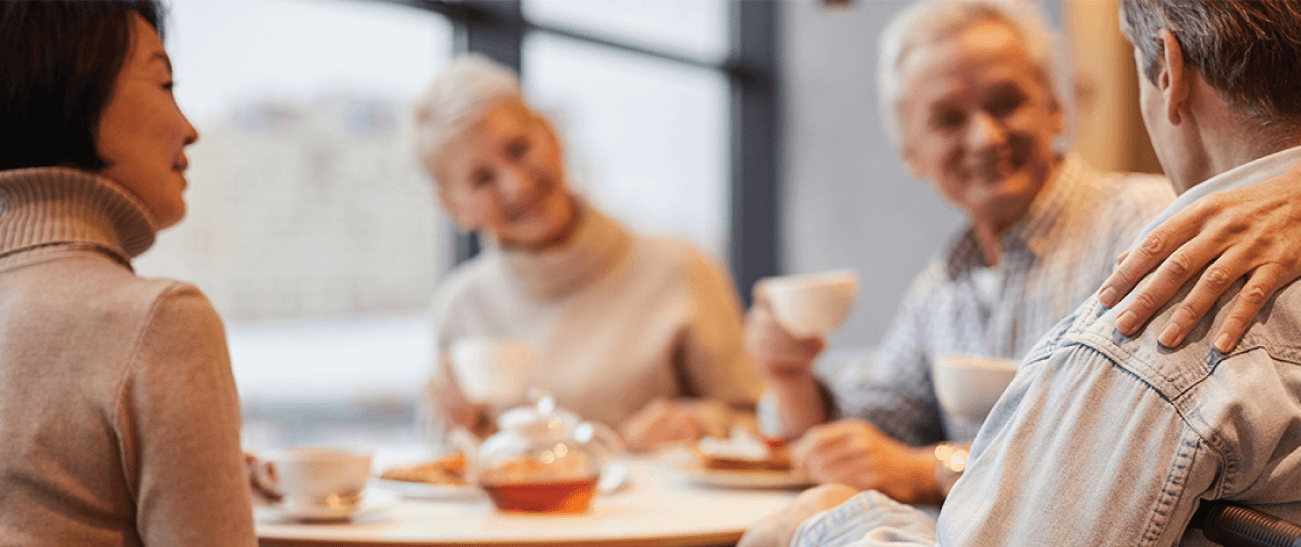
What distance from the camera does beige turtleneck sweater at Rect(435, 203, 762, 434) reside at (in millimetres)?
2459

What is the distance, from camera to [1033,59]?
1.82 m

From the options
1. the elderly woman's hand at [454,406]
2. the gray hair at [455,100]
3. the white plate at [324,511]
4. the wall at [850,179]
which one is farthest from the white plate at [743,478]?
the wall at [850,179]

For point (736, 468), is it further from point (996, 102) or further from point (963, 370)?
point (996, 102)

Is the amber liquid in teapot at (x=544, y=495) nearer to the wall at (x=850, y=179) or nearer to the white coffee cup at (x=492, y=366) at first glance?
the white coffee cup at (x=492, y=366)

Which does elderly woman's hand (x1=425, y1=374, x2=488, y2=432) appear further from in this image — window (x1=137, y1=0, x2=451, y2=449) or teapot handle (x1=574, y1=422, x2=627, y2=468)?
window (x1=137, y1=0, x2=451, y2=449)

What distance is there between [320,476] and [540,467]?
30 cm

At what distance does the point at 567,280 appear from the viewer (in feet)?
8.42

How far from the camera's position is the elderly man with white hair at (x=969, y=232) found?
1649 millimetres

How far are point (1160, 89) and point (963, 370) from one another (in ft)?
1.58

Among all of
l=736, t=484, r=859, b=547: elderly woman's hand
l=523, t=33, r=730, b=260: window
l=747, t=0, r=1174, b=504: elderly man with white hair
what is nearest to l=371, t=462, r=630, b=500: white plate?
l=747, t=0, r=1174, b=504: elderly man with white hair

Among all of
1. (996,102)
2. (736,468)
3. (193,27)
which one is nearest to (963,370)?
(736,468)

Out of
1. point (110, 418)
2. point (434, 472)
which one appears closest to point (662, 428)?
point (434, 472)

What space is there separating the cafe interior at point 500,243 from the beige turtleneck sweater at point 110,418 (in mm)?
317

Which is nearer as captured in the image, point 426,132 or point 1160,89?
point 1160,89
